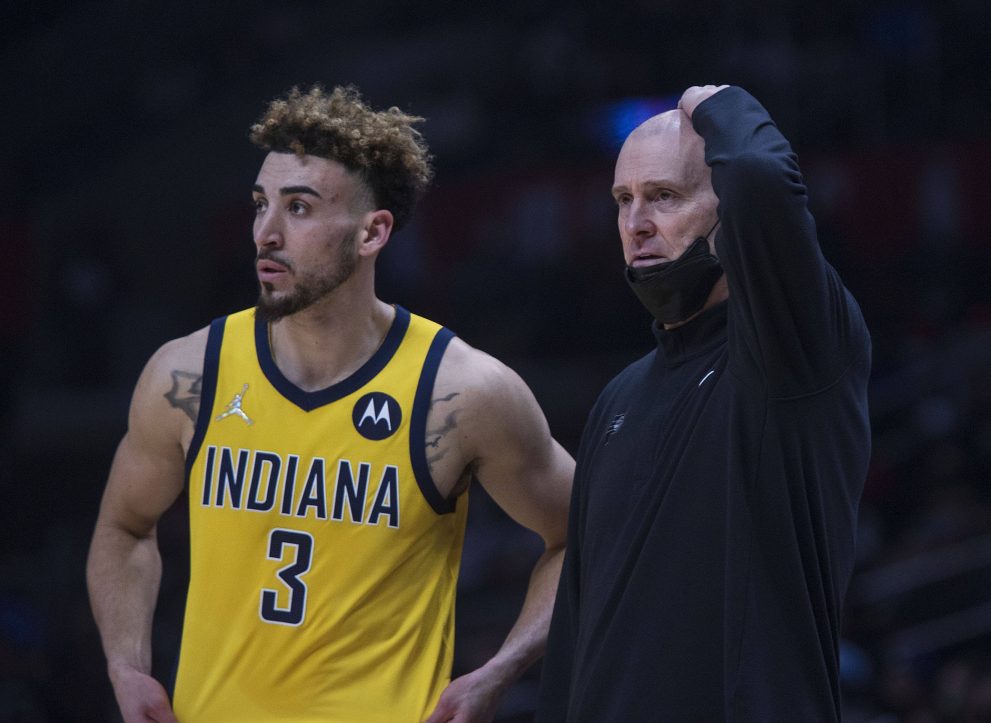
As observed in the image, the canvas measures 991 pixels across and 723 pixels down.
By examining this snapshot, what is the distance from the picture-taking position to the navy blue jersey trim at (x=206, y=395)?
3.30 m

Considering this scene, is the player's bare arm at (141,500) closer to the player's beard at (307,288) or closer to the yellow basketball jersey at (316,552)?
the yellow basketball jersey at (316,552)

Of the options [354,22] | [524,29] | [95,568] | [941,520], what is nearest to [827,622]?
[95,568]

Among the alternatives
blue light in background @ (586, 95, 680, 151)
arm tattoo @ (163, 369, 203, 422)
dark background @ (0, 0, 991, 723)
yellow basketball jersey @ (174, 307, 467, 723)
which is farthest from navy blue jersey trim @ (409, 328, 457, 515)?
blue light in background @ (586, 95, 680, 151)

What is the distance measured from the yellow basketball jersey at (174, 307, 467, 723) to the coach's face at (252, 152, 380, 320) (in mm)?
209

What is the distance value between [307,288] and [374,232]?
0.26 metres

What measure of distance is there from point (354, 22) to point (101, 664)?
6.90 meters

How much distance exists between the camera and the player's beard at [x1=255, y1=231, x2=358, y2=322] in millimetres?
3271

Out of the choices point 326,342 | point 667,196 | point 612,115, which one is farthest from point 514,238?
point 667,196

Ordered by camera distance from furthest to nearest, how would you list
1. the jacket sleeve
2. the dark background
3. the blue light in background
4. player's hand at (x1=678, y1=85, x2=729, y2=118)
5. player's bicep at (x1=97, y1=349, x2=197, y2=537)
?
the blue light in background, the dark background, player's bicep at (x1=97, y1=349, x2=197, y2=537), player's hand at (x1=678, y1=85, x2=729, y2=118), the jacket sleeve

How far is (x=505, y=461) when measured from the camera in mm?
3338

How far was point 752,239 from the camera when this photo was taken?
2242 mm

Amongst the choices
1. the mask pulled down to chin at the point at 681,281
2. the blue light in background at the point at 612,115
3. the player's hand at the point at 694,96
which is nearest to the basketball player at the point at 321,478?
the mask pulled down to chin at the point at 681,281

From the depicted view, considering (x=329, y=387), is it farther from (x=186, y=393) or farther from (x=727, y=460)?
(x=727, y=460)

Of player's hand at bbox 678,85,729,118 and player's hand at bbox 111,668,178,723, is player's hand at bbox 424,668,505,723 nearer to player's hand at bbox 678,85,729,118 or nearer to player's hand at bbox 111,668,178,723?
player's hand at bbox 111,668,178,723
